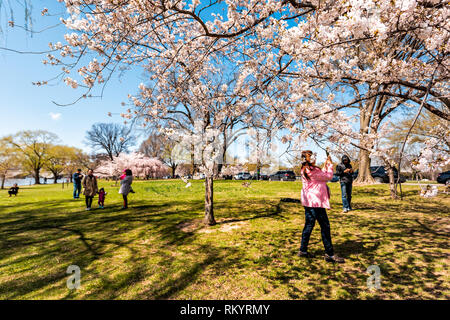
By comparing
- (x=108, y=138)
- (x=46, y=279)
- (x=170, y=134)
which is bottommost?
(x=46, y=279)

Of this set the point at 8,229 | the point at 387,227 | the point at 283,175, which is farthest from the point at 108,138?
the point at 387,227

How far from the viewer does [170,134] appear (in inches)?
237

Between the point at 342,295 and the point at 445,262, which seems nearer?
the point at 342,295

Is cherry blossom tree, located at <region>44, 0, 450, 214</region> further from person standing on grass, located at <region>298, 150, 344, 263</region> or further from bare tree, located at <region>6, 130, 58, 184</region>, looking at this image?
bare tree, located at <region>6, 130, 58, 184</region>

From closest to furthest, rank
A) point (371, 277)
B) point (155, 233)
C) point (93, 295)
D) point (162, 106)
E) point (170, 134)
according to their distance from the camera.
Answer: point (93, 295)
point (371, 277)
point (155, 233)
point (170, 134)
point (162, 106)

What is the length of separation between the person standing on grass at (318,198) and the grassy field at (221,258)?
0.37m

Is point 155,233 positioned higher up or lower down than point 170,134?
lower down

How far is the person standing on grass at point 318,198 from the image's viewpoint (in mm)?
3641

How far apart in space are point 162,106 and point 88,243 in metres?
4.23

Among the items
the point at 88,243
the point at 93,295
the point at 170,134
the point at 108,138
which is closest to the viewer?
the point at 93,295

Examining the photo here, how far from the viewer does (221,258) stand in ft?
12.9

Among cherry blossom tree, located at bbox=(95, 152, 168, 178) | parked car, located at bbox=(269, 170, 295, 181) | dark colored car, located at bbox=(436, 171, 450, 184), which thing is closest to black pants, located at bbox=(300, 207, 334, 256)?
dark colored car, located at bbox=(436, 171, 450, 184)

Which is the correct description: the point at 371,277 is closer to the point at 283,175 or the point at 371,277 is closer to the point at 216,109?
the point at 216,109

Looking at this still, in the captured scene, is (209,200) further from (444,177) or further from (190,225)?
(444,177)
